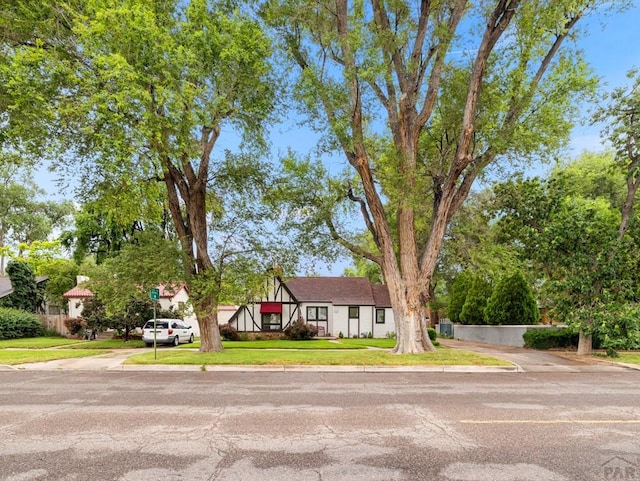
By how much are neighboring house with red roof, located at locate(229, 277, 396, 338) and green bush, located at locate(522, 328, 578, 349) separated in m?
13.7

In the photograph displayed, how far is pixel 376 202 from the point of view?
16344mm

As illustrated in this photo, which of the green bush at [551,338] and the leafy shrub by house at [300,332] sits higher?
the green bush at [551,338]

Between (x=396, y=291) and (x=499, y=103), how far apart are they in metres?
7.72

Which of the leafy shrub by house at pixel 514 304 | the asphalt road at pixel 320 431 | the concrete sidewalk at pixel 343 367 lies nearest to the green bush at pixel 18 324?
the concrete sidewalk at pixel 343 367

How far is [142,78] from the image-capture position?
12156 millimetres

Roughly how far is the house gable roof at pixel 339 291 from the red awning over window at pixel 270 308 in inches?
84.8

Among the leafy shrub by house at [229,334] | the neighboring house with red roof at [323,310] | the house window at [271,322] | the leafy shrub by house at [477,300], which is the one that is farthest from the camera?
the house window at [271,322]

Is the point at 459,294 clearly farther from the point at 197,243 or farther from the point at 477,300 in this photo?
the point at 197,243

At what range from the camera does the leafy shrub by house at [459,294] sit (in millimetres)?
32938

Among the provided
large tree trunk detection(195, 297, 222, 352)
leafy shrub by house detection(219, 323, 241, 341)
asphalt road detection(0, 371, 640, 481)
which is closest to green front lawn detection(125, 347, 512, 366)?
large tree trunk detection(195, 297, 222, 352)

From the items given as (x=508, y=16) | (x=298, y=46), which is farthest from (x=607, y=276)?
(x=298, y=46)

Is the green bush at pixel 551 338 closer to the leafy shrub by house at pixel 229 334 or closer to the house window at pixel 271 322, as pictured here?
the leafy shrub by house at pixel 229 334

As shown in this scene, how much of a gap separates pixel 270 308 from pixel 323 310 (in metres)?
4.68

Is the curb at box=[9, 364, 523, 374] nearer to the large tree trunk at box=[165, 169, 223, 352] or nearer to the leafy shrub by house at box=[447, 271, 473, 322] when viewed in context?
the large tree trunk at box=[165, 169, 223, 352]
